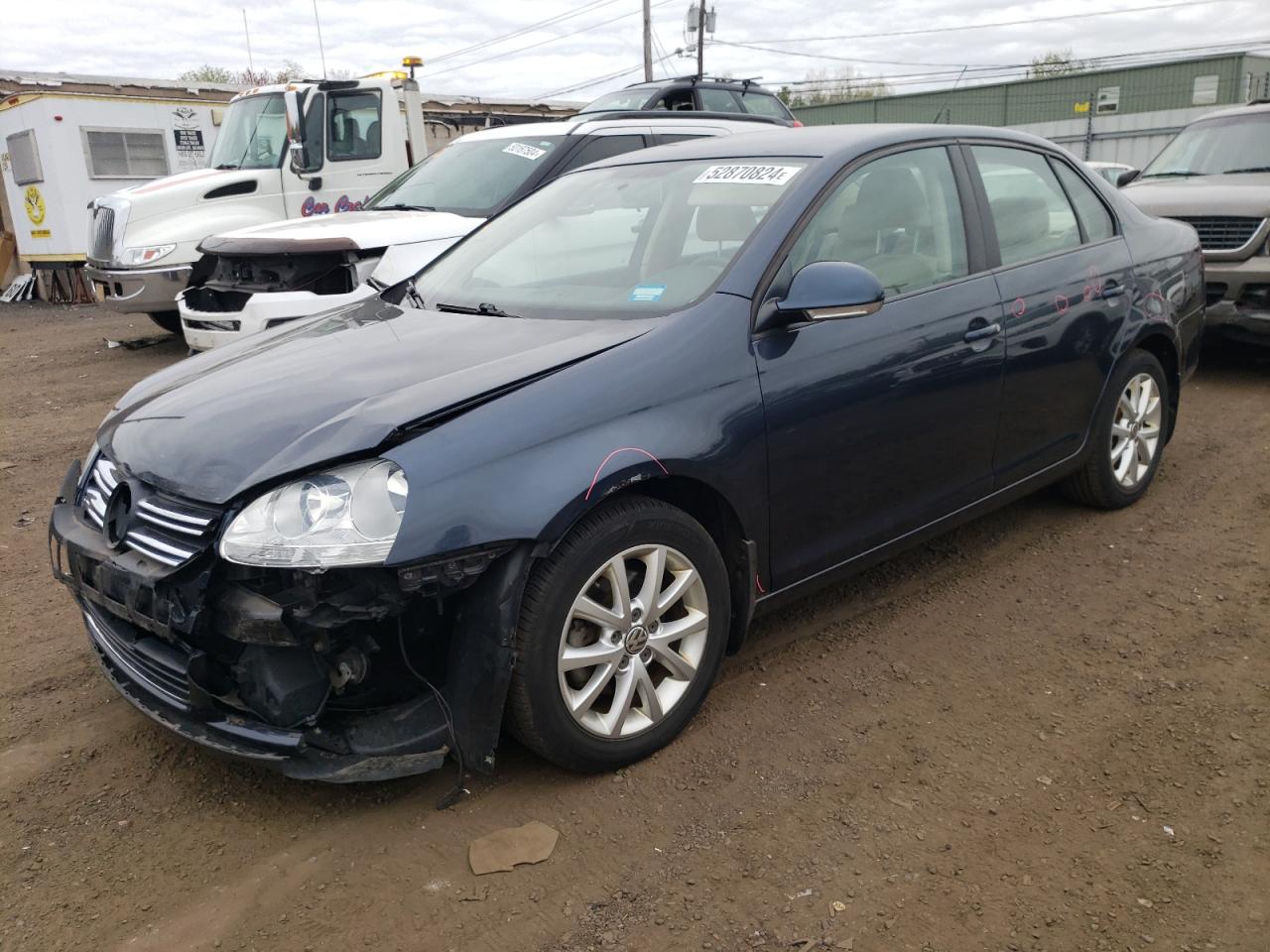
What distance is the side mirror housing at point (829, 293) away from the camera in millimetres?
3002

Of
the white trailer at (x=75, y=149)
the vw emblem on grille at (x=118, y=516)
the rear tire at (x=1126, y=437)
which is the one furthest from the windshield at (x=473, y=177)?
the white trailer at (x=75, y=149)

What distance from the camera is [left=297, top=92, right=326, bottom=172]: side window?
31.8ft

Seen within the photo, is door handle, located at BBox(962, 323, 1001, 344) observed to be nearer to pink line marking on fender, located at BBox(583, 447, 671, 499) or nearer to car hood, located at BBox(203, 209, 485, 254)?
pink line marking on fender, located at BBox(583, 447, 671, 499)

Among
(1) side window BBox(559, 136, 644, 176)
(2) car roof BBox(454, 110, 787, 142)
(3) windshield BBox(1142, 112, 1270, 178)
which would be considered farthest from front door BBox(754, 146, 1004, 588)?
(3) windshield BBox(1142, 112, 1270, 178)

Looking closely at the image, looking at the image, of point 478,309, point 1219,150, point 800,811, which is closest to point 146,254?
point 478,309

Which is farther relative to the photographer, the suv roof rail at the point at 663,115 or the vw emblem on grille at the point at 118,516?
the suv roof rail at the point at 663,115

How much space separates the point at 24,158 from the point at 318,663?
16.8 metres

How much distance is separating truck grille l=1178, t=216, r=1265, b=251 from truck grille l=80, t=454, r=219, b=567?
7034mm

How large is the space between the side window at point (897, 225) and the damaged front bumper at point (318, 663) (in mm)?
1577

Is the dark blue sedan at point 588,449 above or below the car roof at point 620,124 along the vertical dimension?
below

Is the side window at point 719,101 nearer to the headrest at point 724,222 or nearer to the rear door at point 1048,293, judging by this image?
the rear door at point 1048,293

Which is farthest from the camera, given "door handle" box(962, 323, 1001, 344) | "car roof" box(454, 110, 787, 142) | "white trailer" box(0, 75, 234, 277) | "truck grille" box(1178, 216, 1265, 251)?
"white trailer" box(0, 75, 234, 277)

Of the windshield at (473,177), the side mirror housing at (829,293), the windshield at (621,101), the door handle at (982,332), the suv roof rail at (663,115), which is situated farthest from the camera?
the windshield at (621,101)

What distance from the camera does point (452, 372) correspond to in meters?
2.81
